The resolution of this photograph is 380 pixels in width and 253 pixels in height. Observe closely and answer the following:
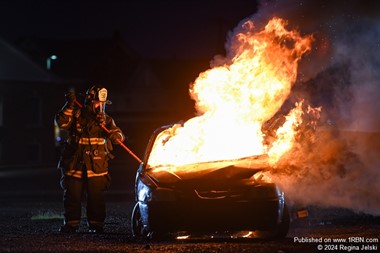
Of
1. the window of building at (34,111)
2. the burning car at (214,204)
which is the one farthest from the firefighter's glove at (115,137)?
the window of building at (34,111)

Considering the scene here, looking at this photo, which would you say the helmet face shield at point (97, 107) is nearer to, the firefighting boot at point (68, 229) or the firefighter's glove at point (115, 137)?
the firefighter's glove at point (115, 137)

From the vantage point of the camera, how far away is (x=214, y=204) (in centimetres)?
938

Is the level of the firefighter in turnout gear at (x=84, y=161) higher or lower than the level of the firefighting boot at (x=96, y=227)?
higher

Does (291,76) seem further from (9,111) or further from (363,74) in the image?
(9,111)

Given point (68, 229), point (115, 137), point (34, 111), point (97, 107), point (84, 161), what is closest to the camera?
point (68, 229)

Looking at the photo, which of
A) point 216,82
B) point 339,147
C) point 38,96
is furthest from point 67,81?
point 216,82

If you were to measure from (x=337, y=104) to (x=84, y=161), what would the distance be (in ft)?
21.2

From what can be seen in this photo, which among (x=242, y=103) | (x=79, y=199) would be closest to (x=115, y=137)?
(x=79, y=199)

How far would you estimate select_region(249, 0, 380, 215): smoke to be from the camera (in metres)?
12.3

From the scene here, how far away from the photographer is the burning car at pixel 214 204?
9.38 metres

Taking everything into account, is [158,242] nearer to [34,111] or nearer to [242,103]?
[242,103]

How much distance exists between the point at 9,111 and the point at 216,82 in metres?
30.7

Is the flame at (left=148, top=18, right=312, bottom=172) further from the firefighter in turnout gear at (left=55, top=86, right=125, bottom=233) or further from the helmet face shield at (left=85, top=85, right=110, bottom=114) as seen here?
the helmet face shield at (left=85, top=85, right=110, bottom=114)

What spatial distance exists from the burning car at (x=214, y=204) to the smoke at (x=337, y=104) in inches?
52.7
